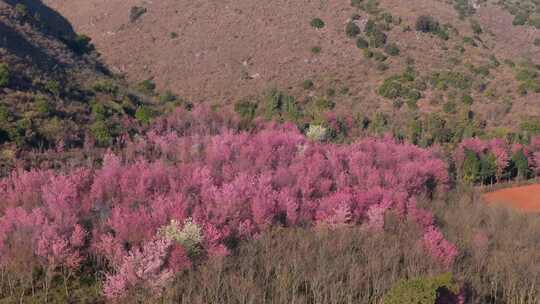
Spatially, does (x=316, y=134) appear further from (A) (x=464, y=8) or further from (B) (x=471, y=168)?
(A) (x=464, y=8)

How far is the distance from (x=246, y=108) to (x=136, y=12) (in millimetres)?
23480

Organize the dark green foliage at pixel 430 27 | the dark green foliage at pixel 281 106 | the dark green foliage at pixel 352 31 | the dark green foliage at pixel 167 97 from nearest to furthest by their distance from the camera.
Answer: the dark green foliage at pixel 281 106 < the dark green foliage at pixel 167 97 < the dark green foliage at pixel 352 31 < the dark green foliage at pixel 430 27

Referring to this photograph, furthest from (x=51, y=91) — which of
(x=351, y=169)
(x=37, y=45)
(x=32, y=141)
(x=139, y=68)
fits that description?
(x=351, y=169)

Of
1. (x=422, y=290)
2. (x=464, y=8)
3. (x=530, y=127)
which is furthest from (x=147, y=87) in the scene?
(x=464, y=8)

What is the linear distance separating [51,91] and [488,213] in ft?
73.5

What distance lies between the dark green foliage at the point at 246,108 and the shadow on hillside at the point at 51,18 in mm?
20848

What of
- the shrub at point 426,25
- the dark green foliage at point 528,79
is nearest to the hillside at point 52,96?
the shrub at point 426,25

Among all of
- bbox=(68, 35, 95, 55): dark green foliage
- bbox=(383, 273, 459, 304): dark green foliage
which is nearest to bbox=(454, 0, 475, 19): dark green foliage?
bbox=(68, 35, 95, 55): dark green foliage

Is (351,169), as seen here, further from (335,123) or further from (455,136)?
(455,136)

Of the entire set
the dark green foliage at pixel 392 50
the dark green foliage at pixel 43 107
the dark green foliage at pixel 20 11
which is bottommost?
the dark green foliage at pixel 43 107

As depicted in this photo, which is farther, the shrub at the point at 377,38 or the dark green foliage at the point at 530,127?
the shrub at the point at 377,38

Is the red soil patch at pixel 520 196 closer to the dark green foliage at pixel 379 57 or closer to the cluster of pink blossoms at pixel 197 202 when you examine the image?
the cluster of pink blossoms at pixel 197 202

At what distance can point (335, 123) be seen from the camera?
1075 inches

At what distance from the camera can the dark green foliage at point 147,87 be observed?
3519 centimetres
